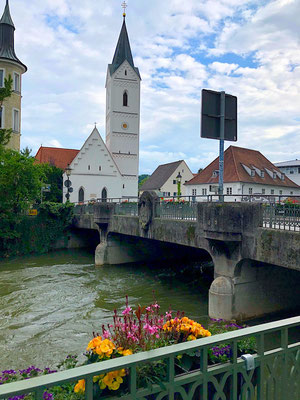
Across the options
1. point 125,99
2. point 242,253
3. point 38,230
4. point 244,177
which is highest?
point 125,99

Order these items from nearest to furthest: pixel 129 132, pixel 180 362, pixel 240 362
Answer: pixel 240 362 → pixel 180 362 → pixel 129 132

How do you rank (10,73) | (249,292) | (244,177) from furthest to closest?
(244,177), (10,73), (249,292)

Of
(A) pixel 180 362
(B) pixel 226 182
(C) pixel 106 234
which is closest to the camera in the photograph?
(A) pixel 180 362

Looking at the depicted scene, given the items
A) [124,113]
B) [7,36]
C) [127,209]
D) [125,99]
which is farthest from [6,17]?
[127,209]

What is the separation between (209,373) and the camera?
2.57 m

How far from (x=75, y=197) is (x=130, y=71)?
85.2 ft

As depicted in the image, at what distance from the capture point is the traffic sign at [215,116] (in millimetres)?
8492

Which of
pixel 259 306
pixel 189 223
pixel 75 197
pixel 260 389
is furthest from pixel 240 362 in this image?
pixel 75 197

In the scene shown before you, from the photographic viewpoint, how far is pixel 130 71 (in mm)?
62406

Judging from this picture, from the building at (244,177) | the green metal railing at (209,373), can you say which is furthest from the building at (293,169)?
the green metal railing at (209,373)

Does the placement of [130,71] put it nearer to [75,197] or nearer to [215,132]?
[75,197]

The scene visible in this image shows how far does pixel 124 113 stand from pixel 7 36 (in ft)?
87.8

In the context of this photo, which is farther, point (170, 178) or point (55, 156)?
point (170, 178)

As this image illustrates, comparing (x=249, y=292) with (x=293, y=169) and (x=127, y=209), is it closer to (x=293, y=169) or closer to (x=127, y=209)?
(x=127, y=209)
